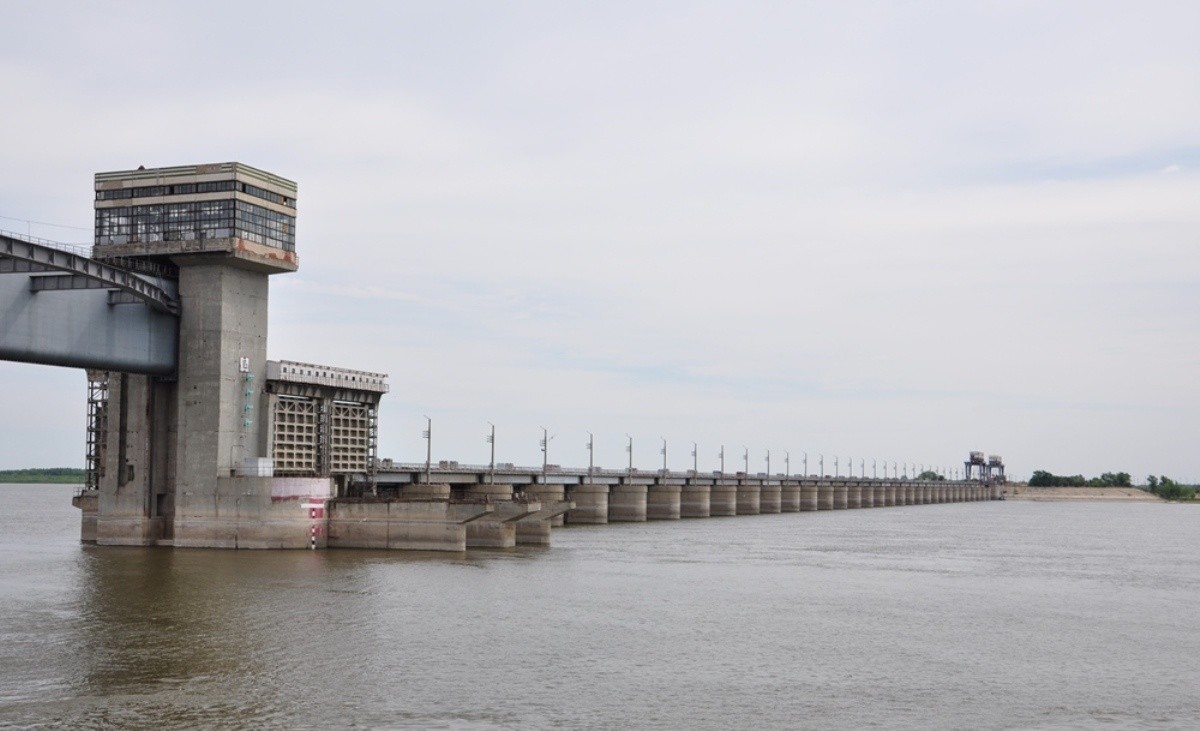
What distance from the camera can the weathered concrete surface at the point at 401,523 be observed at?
270 ft

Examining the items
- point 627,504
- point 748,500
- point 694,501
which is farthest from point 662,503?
point 748,500

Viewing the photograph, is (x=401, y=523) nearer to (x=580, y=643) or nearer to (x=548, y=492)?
(x=580, y=643)

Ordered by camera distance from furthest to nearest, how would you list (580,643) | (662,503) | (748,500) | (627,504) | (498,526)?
(748,500) → (662,503) → (627,504) → (498,526) → (580,643)

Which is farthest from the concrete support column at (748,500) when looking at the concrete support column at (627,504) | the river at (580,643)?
the river at (580,643)

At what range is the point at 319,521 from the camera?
83.9 meters

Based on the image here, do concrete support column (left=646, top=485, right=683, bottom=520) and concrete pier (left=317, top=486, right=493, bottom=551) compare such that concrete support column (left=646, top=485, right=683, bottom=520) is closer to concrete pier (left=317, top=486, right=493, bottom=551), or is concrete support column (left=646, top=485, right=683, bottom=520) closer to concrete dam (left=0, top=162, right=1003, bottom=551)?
concrete dam (left=0, top=162, right=1003, bottom=551)

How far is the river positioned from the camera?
3431 centimetres

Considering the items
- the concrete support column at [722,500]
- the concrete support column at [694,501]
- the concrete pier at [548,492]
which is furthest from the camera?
the concrete support column at [722,500]

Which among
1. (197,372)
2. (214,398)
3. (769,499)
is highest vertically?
(197,372)

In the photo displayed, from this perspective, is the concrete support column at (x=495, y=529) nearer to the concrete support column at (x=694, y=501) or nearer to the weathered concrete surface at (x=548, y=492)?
the weathered concrete surface at (x=548, y=492)

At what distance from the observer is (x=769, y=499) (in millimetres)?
195875

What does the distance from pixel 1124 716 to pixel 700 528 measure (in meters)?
99.2

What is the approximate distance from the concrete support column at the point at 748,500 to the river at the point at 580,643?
101736 millimetres

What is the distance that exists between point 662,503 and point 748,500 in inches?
1298
